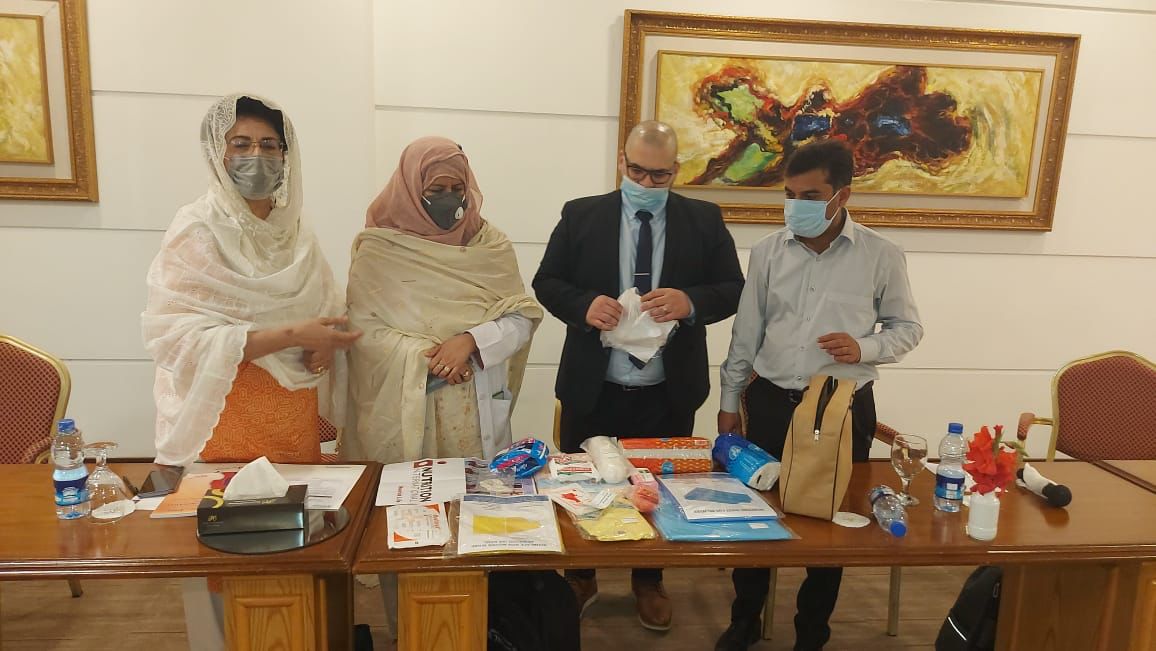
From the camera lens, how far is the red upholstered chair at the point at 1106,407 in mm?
2404

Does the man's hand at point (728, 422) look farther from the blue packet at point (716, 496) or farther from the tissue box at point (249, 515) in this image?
the tissue box at point (249, 515)

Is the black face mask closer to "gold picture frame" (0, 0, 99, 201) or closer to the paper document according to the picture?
the paper document

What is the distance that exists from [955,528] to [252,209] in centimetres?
180

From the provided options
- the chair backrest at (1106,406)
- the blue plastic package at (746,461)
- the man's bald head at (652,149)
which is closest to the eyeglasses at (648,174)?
the man's bald head at (652,149)

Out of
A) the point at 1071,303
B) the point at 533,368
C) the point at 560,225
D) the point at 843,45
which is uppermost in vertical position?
the point at 843,45

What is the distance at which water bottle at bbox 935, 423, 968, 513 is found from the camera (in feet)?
4.90

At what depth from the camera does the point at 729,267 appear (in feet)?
6.97

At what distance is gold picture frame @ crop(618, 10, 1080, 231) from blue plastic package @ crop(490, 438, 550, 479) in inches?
64.6

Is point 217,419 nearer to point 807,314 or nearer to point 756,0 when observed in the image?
point 807,314

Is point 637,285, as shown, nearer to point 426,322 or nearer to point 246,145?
point 426,322

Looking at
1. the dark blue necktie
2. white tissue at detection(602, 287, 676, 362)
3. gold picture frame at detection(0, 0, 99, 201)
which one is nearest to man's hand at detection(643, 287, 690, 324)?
white tissue at detection(602, 287, 676, 362)

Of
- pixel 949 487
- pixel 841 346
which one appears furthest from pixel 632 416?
pixel 949 487

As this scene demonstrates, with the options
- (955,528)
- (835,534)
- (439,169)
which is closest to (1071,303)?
(955,528)

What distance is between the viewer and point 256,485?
Answer: 1.34 m
